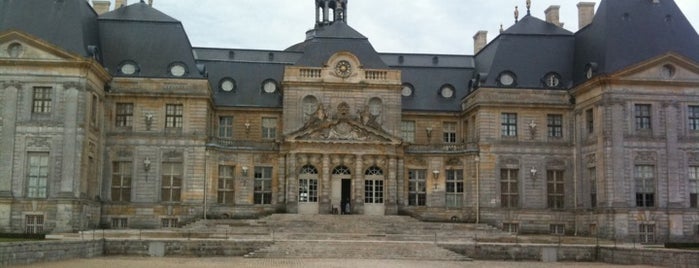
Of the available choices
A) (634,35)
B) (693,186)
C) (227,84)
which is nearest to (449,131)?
(634,35)

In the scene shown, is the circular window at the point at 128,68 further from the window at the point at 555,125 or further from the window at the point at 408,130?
the window at the point at 555,125

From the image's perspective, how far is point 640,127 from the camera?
158ft

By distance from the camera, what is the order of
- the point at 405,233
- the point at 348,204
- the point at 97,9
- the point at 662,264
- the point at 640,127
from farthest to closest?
1. the point at 97,9
2. the point at 348,204
3. the point at 640,127
4. the point at 405,233
5. the point at 662,264

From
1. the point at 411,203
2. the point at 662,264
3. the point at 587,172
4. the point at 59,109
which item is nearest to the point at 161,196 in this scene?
the point at 59,109

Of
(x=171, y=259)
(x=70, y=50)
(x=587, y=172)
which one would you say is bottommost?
(x=171, y=259)

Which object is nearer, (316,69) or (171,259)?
(171,259)

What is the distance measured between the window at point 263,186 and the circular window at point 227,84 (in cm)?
597

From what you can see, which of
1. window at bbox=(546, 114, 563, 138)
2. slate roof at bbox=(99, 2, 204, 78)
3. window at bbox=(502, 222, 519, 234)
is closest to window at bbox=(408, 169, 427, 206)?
window at bbox=(502, 222, 519, 234)

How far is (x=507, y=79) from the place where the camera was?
53031mm

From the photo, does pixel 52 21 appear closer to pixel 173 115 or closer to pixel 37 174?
pixel 173 115

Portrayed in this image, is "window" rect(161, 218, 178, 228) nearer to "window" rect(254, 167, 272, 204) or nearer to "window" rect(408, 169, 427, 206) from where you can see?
"window" rect(254, 167, 272, 204)

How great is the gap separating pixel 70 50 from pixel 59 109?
10.9 ft

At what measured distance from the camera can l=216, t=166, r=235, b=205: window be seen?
52.0 metres

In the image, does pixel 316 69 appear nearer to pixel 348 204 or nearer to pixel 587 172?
pixel 348 204
